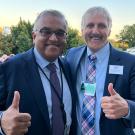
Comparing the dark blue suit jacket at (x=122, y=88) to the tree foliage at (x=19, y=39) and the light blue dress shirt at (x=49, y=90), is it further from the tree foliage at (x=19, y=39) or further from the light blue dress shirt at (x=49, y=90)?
the tree foliage at (x=19, y=39)

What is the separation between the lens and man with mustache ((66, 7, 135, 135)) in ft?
12.1

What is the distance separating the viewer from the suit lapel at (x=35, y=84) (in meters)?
3.28

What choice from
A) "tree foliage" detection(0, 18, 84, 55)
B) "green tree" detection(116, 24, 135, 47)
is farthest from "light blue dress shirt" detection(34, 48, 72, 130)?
"green tree" detection(116, 24, 135, 47)

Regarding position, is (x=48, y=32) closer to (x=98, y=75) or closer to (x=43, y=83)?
(x=43, y=83)

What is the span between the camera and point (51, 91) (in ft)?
11.2

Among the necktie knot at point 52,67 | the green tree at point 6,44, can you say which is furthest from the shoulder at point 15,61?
the green tree at point 6,44

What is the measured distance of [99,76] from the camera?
3836 millimetres

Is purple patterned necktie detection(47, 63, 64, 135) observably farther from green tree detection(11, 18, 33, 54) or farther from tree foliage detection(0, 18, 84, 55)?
green tree detection(11, 18, 33, 54)

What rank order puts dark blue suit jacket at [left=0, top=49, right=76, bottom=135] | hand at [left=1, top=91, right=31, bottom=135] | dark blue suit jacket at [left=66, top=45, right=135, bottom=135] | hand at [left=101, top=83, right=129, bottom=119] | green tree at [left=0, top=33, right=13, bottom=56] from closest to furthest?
hand at [left=1, top=91, right=31, bottom=135] < hand at [left=101, top=83, right=129, bottom=119] < dark blue suit jacket at [left=0, top=49, right=76, bottom=135] < dark blue suit jacket at [left=66, top=45, right=135, bottom=135] < green tree at [left=0, top=33, right=13, bottom=56]

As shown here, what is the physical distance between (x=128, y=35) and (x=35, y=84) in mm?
68945

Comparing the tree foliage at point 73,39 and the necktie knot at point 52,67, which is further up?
the necktie knot at point 52,67

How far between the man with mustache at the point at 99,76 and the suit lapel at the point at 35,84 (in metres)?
0.58

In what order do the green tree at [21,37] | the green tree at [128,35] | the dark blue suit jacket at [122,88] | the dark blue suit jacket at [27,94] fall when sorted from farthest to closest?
the green tree at [128,35]
the green tree at [21,37]
the dark blue suit jacket at [122,88]
the dark blue suit jacket at [27,94]

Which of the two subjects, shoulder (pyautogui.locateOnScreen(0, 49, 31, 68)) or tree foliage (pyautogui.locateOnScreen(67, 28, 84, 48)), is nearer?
shoulder (pyautogui.locateOnScreen(0, 49, 31, 68))
